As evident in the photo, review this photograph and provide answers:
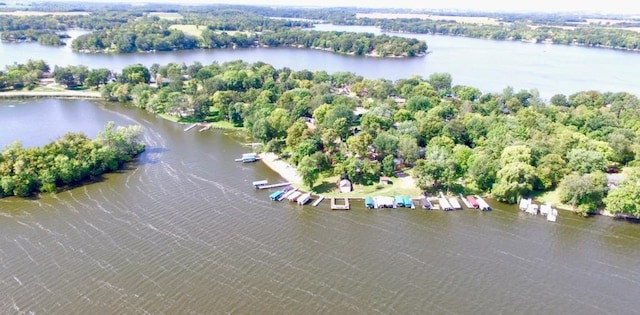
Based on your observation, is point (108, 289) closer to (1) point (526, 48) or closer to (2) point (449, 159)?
(2) point (449, 159)

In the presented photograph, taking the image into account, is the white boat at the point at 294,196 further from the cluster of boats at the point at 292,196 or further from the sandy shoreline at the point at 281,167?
the sandy shoreline at the point at 281,167

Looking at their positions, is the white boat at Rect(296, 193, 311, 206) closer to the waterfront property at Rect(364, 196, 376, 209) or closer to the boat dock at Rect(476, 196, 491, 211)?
the waterfront property at Rect(364, 196, 376, 209)

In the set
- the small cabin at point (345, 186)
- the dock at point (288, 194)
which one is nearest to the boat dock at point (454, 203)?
the small cabin at point (345, 186)

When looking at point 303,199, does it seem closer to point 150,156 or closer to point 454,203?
point 454,203

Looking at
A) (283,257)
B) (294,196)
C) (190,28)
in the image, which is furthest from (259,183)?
(190,28)

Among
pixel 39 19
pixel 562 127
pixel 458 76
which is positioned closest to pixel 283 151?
pixel 562 127

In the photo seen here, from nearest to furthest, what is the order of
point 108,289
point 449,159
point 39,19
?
point 108,289 < point 449,159 < point 39,19
